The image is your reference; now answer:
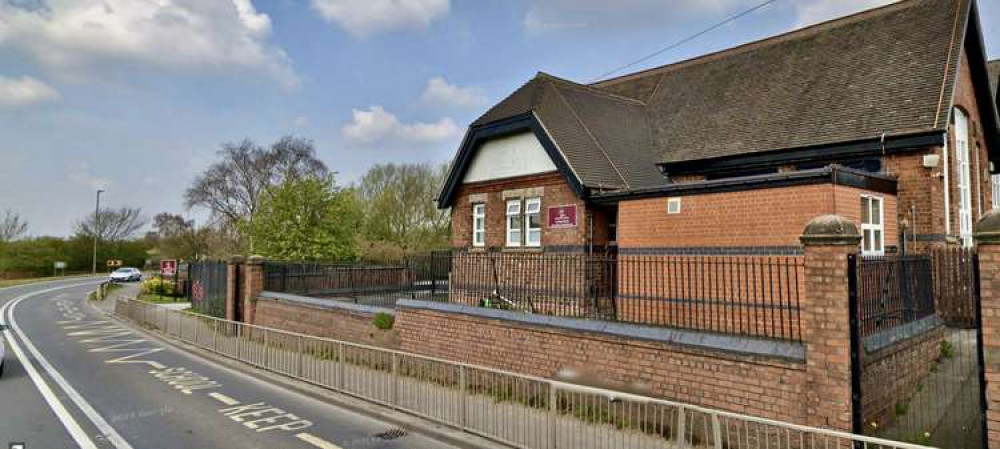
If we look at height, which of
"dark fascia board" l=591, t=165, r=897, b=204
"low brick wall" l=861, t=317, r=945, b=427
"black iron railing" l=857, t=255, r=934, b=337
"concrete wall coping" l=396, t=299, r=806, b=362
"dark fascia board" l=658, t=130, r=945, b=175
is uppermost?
"dark fascia board" l=658, t=130, r=945, b=175

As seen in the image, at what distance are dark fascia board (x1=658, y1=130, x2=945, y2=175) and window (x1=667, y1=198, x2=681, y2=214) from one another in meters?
3.80

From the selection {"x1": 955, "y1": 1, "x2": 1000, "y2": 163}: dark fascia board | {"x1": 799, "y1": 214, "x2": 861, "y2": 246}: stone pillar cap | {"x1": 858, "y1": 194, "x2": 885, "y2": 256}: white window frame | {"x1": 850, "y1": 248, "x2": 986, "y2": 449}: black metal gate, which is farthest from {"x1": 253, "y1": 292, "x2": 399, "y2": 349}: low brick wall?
{"x1": 955, "y1": 1, "x2": 1000, "y2": 163}: dark fascia board

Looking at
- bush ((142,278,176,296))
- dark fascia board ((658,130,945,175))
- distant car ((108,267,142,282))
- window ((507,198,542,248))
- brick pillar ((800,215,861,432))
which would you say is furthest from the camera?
distant car ((108,267,142,282))

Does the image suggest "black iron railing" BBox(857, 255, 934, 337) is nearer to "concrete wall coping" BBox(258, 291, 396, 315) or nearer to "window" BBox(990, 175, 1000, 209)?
"concrete wall coping" BBox(258, 291, 396, 315)

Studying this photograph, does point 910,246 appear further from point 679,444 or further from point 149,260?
point 149,260

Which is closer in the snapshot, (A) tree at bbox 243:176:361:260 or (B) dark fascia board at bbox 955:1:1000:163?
(B) dark fascia board at bbox 955:1:1000:163

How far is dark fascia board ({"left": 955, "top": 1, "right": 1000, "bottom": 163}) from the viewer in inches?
584

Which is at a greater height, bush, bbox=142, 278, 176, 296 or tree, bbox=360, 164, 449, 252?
tree, bbox=360, 164, 449, 252

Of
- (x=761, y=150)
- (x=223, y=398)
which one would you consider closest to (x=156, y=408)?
(x=223, y=398)

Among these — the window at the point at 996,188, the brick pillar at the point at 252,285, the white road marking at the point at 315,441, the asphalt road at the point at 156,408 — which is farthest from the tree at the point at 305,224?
the window at the point at 996,188

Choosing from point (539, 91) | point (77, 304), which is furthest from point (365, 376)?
point (77, 304)

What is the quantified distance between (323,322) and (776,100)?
14.5 meters

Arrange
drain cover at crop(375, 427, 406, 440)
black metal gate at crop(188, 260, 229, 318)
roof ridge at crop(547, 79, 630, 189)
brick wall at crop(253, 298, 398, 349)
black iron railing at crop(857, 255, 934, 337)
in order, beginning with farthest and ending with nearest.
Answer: black metal gate at crop(188, 260, 229, 318)
roof ridge at crop(547, 79, 630, 189)
brick wall at crop(253, 298, 398, 349)
drain cover at crop(375, 427, 406, 440)
black iron railing at crop(857, 255, 934, 337)

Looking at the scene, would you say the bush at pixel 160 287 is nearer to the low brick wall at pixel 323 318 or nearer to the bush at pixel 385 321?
the low brick wall at pixel 323 318
